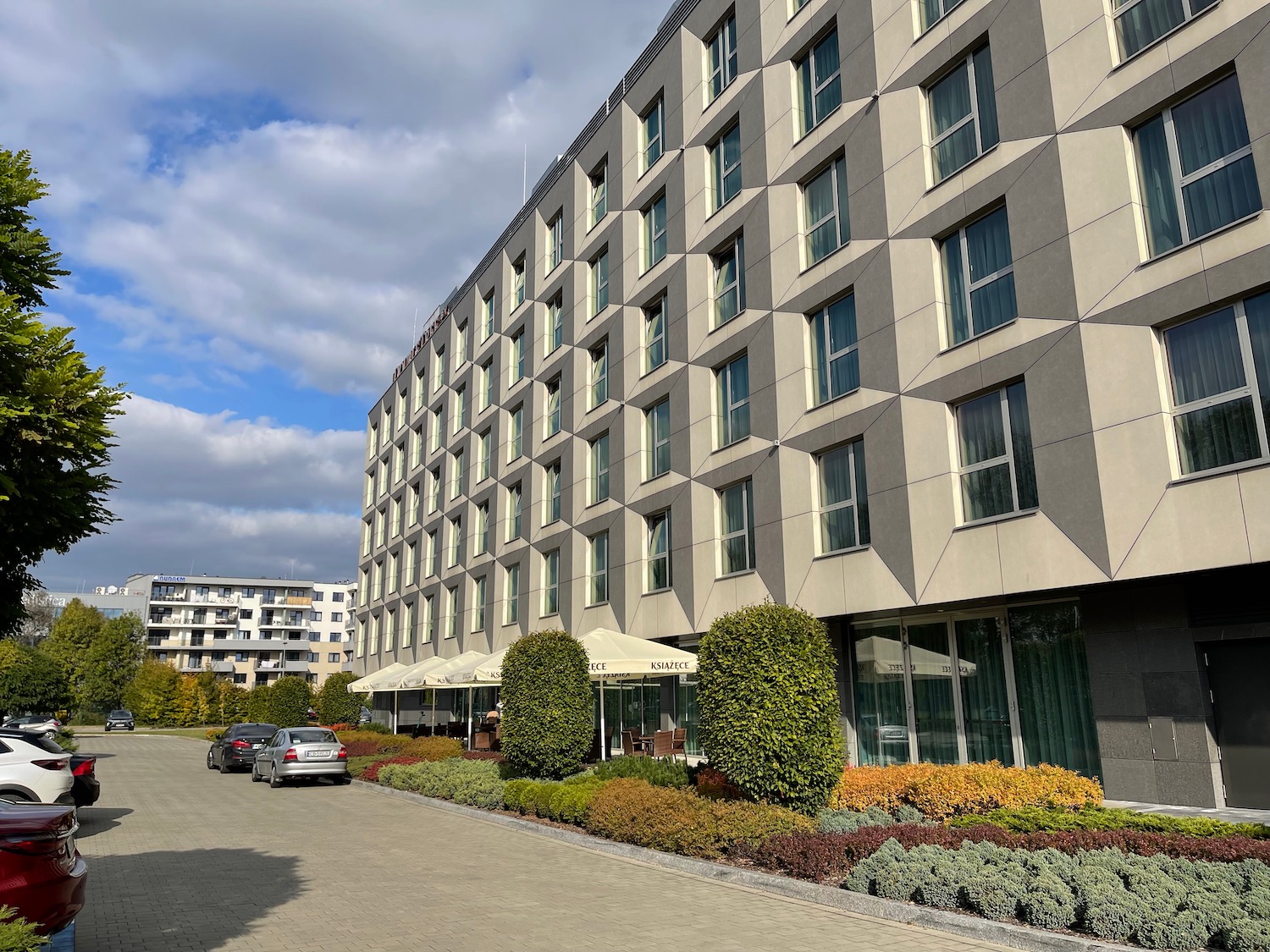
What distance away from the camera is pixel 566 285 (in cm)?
3375

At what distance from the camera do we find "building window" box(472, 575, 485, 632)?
3916cm

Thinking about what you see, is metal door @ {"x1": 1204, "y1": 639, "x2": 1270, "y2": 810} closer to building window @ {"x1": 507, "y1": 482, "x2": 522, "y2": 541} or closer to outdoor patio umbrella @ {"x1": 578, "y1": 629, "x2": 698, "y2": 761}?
outdoor patio umbrella @ {"x1": 578, "y1": 629, "x2": 698, "y2": 761}

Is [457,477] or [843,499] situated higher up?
[457,477]

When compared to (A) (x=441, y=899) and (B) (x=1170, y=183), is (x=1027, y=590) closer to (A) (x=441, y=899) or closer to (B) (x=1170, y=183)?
(B) (x=1170, y=183)

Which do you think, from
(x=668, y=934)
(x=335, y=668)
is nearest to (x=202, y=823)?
(x=668, y=934)

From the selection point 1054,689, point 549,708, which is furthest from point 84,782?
point 1054,689

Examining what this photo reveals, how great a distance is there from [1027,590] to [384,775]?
55.1ft

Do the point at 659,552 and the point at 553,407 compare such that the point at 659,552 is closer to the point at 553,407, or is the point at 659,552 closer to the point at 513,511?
the point at 553,407

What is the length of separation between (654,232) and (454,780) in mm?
17100

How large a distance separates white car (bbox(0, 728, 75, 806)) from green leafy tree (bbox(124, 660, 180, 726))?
74519mm

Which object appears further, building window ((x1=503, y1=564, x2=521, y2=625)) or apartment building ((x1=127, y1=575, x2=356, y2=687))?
apartment building ((x1=127, y1=575, x2=356, y2=687))

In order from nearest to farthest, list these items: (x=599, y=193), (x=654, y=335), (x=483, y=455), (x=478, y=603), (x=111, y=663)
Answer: (x=654, y=335)
(x=599, y=193)
(x=478, y=603)
(x=483, y=455)
(x=111, y=663)

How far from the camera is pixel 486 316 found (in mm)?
42844

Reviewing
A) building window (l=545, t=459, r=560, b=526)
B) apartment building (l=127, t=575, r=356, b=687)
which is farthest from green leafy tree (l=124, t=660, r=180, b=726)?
building window (l=545, t=459, r=560, b=526)
